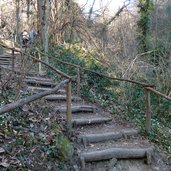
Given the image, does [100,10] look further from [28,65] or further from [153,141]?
[153,141]

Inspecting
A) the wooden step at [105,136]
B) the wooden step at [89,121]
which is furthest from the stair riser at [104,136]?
the wooden step at [89,121]

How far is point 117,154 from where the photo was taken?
17.6ft

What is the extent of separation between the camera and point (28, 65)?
7539 millimetres

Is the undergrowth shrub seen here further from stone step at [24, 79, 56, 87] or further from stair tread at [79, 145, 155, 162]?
stone step at [24, 79, 56, 87]

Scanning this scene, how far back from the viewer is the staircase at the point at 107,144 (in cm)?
520

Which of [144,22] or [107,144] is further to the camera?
[144,22]

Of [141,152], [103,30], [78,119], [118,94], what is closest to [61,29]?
[103,30]

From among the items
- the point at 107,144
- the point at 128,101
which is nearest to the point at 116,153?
the point at 107,144

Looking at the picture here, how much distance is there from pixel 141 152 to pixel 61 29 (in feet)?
36.3

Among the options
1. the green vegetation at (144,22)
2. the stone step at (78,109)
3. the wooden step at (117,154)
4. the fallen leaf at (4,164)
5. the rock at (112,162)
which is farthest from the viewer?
the green vegetation at (144,22)

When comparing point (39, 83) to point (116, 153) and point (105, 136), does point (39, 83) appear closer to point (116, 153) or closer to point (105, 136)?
point (105, 136)

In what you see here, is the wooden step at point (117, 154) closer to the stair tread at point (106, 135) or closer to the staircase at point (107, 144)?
the staircase at point (107, 144)

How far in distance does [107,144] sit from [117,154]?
1.66 ft

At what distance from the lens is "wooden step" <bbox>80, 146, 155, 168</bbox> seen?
16.8 feet
